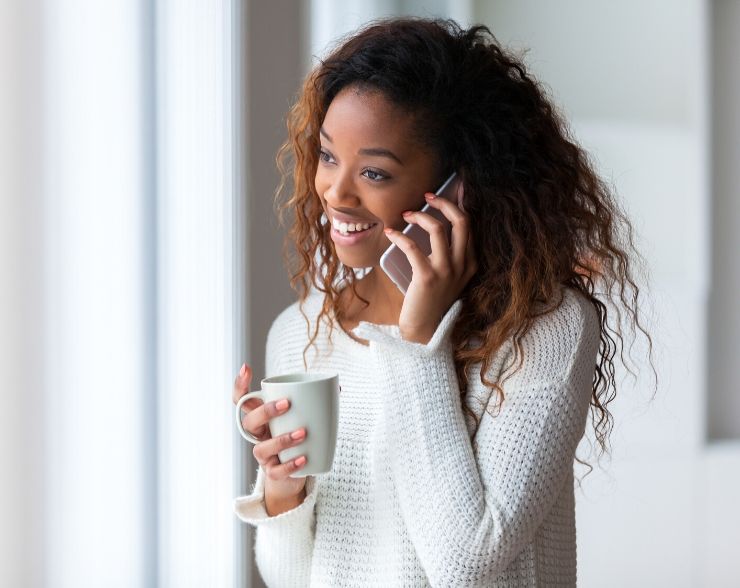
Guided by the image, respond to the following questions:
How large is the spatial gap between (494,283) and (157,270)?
23.1 inches

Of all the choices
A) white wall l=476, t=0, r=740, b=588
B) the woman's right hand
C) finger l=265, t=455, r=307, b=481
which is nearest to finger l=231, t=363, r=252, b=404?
the woman's right hand

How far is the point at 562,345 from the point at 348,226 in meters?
0.31

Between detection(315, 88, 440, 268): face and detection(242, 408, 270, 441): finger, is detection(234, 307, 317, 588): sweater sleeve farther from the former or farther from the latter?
detection(315, 88, 440, 268): face

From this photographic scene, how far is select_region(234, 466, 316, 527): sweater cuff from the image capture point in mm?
1178

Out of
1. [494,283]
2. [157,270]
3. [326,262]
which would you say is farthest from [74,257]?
[494,283]

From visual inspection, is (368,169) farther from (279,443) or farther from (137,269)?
(137,269)

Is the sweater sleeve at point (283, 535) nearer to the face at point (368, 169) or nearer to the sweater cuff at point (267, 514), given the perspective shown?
the sweater cuff at point (267, 514)

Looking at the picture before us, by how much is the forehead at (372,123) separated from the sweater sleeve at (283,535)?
44cm

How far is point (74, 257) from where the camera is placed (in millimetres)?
1252

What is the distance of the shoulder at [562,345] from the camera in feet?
3.58

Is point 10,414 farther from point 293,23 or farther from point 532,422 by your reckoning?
point 293,23

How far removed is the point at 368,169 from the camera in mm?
1133

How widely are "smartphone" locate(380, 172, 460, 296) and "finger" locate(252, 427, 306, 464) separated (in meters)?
0.26

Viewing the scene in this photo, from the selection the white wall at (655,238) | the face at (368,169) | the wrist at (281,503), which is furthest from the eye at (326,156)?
A: the white wall at (655,238)
